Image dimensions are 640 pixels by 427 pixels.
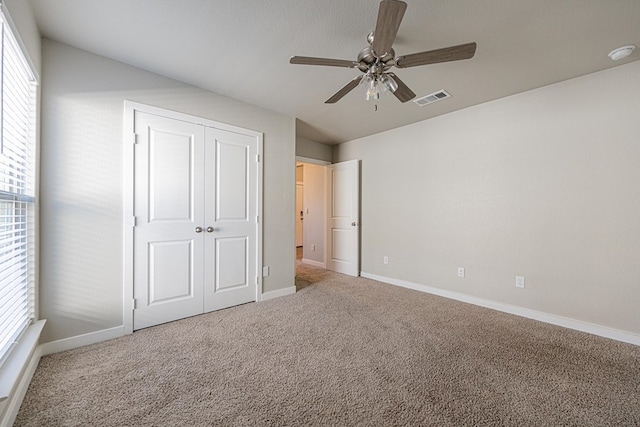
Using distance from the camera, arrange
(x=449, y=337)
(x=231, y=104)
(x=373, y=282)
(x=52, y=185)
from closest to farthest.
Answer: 1. (x=52, y=185)
2. (x=449, y=337)
3. (x=231, y=104)
4. (x=373, y=282)

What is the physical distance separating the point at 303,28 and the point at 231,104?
150 centimetres

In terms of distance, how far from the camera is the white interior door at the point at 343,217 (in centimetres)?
461

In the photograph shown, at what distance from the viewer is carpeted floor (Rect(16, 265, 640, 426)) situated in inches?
56.6

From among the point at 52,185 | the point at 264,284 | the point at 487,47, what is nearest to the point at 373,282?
the point at 264,284

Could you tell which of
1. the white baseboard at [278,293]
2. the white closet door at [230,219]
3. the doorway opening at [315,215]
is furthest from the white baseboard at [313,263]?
the white closet door at [230,219]

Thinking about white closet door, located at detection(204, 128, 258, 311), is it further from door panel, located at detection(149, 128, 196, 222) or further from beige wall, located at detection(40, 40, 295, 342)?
beige wall, located at detection(40, 40, 295, 342)

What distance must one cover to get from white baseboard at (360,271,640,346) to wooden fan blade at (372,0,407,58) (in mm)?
3076

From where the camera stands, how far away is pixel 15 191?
1.69m

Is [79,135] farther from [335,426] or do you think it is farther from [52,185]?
[335,426]

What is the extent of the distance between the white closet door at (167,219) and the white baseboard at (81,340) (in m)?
0.17

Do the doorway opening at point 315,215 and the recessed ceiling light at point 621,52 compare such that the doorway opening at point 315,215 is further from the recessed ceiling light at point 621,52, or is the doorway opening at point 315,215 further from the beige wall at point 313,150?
the recessed ceiling light at point 621,52

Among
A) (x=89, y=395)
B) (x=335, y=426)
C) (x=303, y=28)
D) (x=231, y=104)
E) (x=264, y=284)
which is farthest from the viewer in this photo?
(x=264, y=284)

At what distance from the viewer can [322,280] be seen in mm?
4320

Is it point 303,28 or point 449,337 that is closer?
point 303,28
